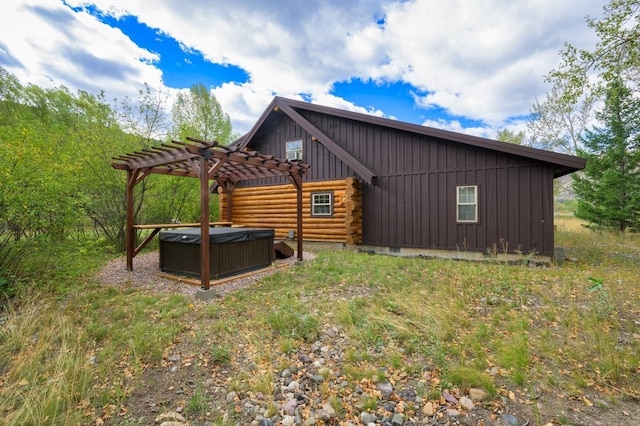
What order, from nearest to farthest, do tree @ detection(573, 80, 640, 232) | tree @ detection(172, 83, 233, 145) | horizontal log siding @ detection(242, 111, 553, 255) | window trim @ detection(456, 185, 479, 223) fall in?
horizontal log siding @ detection(242, 111, 553, 255) → window trim @ detection(456, 185, 479, 223) → tree @ detection(573, 80, 640, 232) → tree @ detection(172, 83, 233, 145)

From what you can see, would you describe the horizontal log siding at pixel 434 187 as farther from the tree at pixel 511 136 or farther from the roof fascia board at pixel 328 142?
the tree at pixel 511 136

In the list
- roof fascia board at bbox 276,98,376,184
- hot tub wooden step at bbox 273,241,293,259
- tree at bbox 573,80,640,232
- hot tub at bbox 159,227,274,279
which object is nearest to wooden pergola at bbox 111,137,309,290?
hot tub at bbox 159,227,274,279

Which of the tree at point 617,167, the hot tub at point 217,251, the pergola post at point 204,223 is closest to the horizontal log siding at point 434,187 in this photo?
the hot tub at point 217,251

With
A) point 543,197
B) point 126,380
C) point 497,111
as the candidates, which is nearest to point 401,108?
point 497,111

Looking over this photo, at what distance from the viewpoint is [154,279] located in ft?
21.6

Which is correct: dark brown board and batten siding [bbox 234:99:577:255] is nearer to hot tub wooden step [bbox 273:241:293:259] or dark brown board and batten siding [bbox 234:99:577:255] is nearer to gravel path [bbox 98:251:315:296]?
hot tub wooden step [bbox 273:241:293:259]

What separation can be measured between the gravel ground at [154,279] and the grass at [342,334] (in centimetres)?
44

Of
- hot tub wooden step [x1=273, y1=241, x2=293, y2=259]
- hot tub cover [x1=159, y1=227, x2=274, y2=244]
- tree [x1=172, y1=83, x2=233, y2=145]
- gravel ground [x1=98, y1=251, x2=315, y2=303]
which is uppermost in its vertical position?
tree [x1=172, y1=83, x2=233, y2=145]

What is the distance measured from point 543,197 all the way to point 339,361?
7.76 meters

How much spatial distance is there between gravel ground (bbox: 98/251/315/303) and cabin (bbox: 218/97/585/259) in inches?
153

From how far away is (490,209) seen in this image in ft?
27.2

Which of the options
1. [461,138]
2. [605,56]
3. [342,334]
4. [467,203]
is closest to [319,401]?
[342,334]

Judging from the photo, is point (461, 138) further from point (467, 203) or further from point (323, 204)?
point (323, 204)

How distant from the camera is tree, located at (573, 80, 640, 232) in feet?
41.0
